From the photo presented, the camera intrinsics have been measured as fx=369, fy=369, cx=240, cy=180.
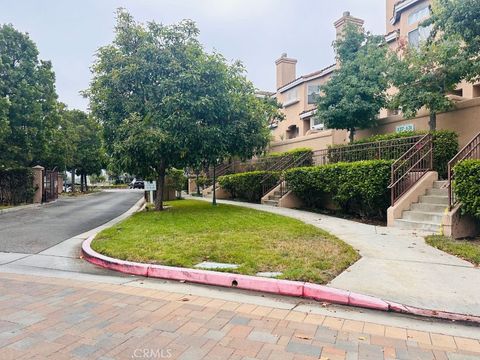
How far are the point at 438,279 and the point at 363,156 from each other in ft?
27.8

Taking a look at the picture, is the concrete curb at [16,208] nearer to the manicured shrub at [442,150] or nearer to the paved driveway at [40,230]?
the paved driveway at [40,230]

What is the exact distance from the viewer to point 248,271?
233 inches

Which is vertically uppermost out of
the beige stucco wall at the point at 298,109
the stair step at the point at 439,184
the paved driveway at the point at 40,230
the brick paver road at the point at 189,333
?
the beige stucco wall at the point at 298,109

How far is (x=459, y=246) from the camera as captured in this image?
7.29 metres

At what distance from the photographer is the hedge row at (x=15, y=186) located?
21.0 metres

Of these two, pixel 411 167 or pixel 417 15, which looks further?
pixel 417 15

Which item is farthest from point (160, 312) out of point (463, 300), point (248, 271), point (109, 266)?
point (463, 300)

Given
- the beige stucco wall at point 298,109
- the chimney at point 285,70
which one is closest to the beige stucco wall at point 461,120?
the beige stucco wall at point 298,109

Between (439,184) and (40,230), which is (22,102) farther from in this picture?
(439,184)

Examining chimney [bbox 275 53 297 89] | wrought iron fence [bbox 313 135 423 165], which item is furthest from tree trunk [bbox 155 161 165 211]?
chimney [bbox 275 53 297 89]

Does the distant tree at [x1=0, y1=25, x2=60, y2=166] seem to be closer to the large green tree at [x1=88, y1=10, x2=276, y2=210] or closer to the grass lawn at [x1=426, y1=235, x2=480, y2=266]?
the large green tree at [x1=88, y1=10, x2=276, y2=210]

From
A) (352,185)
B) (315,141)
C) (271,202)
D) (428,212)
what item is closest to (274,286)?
(428,212)

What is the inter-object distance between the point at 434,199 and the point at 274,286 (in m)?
6.70

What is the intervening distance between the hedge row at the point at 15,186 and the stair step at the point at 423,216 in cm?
2039
